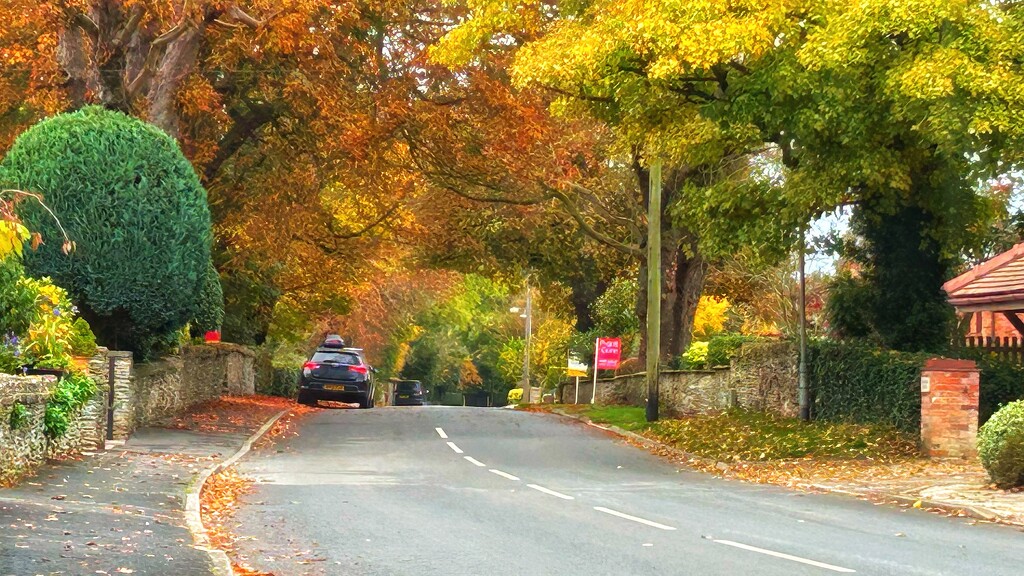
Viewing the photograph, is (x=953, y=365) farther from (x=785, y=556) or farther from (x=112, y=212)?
(x=112, y=212)

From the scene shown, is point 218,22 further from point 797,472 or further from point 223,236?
point 797,472

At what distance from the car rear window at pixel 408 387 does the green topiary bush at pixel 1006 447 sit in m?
47.2

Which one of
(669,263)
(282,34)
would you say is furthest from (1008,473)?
(669,263)

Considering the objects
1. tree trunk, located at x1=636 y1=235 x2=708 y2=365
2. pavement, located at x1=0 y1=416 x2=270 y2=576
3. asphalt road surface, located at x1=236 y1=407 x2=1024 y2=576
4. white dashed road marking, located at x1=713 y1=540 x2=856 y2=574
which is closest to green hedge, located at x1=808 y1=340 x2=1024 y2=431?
asphalt road surface, located at x1=236 y1=407 x2=1024 y2=576

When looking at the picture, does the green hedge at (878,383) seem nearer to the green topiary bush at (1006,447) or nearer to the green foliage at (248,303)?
the green topiary bush at (1006,447)

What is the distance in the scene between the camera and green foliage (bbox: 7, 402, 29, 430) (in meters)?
13.4

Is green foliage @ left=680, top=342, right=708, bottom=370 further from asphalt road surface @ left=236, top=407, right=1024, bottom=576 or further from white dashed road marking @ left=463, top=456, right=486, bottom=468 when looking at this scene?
white dashed road marking @ left=463, top=456, right=486, bottom=468

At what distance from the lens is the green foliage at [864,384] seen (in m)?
20.7

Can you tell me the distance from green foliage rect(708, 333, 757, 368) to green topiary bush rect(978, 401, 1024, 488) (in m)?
14.7

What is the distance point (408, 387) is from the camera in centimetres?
6222

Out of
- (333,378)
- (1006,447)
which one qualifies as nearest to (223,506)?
(1006,447)

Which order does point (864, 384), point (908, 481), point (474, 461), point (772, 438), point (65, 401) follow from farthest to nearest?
point (772, 438) < point (864, 384) < point (474, 461) < point (908, 481) < point (65, 401)

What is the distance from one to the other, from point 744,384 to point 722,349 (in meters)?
1.97

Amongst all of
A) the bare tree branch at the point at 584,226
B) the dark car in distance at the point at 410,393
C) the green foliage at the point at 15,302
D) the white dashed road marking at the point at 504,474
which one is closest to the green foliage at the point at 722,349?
the bare tree branch at the point at 584,226
